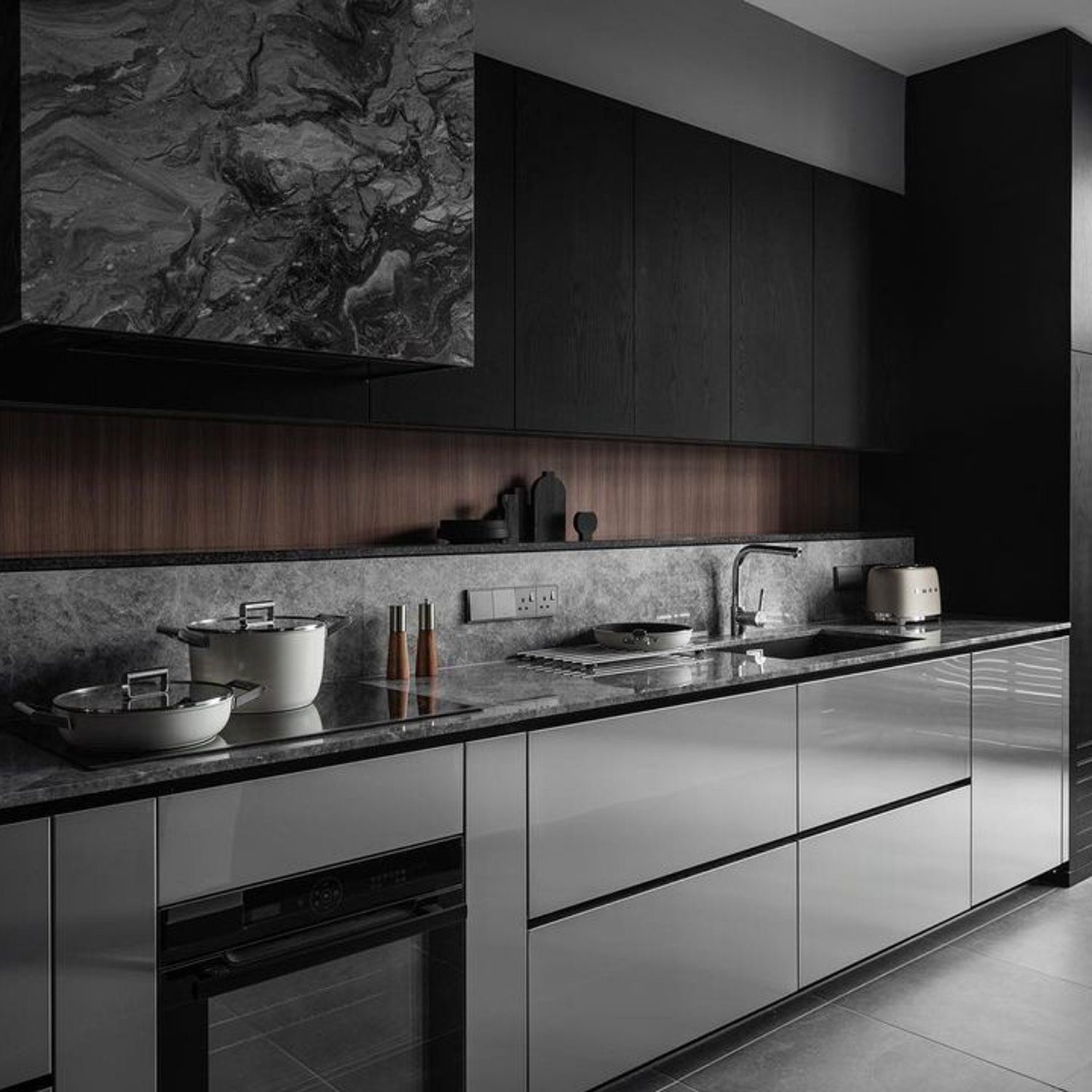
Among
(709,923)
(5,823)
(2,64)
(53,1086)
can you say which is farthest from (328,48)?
(709,923)

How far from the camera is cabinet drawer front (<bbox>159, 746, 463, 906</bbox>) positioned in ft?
5.58

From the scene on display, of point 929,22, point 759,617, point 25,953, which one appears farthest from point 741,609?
point 25,953

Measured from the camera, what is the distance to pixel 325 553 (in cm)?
250

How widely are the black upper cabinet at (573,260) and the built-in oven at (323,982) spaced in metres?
1.21

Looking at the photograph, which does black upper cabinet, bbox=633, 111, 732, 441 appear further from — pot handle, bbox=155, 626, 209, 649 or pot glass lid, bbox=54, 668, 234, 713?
pot glass lid, bbox=54, 668, 234, 713

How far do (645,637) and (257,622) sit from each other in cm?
106

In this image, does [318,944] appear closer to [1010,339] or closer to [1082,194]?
[1010,339]

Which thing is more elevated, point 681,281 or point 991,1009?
point 681,281

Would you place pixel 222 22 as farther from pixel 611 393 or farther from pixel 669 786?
pixel 669 786

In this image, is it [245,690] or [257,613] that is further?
[257,613]

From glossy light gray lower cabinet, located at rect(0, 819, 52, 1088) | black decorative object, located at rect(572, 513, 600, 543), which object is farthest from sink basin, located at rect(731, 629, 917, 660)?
glossy light gray lower cabinet, located at rect(0, 819, 52, 1088)

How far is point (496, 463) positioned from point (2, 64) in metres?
1.54

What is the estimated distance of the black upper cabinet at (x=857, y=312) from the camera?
141 inches

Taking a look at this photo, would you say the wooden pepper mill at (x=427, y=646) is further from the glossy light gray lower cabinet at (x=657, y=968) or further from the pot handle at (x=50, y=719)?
the pot handle at (x=50, y=719)
